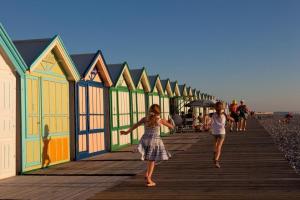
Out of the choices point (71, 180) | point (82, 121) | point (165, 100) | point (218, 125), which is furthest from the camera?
point (165, 100)

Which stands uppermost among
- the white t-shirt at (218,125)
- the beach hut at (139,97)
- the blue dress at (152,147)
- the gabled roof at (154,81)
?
the gabled roof at (154,81)

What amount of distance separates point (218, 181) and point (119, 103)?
29.5ft

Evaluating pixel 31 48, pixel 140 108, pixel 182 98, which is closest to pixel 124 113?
pixel 140 108

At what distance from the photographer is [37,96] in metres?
10.9

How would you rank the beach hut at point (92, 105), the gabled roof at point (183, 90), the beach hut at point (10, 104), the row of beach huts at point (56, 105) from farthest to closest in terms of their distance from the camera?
1. the gabled roof at point (183, 90)
2. the beach hut at point (92, 105)
3. the row of beach huts at point (56, 105)
4. the beach hut at point (10, 104)

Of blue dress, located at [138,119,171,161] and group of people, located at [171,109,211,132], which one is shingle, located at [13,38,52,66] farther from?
group of people, located at [171,109,211,132]

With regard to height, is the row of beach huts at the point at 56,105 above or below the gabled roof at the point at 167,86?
below

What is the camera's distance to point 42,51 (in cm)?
1094

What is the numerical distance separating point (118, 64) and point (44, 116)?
6.80 meters

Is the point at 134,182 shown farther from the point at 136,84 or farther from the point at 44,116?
the point at 136,84

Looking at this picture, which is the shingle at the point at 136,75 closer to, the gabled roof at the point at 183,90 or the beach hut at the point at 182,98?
the beach hut at the point at 182,98

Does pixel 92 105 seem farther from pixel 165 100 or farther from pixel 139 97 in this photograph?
pixel 165 100

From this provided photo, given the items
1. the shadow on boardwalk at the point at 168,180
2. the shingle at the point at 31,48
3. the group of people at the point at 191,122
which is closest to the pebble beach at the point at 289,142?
the shadow on boardwalk at the point at 168,180

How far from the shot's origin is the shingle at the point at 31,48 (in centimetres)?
1067
